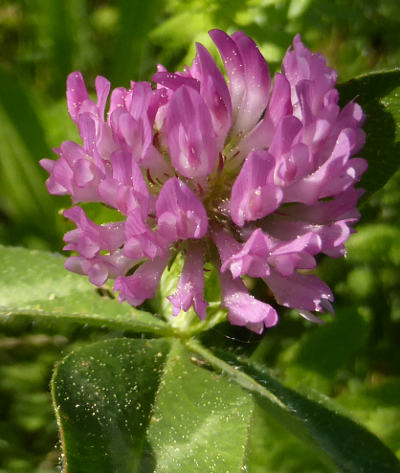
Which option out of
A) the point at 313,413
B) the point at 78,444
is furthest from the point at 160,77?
the point at 313,413

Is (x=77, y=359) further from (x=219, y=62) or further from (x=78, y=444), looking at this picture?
(x=219, y=62)

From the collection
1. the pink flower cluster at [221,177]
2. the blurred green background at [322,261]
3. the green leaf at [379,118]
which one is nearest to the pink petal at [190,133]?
the pink flower cluster at [221,177]

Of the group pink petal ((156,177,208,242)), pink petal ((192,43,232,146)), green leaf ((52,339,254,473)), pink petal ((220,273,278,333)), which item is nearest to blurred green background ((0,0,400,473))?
green leaf ((52,339,254,473))

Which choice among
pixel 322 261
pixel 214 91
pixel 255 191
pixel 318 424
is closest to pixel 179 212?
pixel 255 191

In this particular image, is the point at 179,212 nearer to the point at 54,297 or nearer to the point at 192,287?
the point at 192,287

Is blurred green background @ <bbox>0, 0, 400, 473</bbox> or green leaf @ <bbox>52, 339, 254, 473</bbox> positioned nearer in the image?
green leaf @ <bbox>52, 339, 254, 473</bbox>

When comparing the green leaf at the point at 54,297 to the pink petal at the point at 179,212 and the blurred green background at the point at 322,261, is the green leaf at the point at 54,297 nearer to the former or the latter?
the blurred green background at the point at 322,261

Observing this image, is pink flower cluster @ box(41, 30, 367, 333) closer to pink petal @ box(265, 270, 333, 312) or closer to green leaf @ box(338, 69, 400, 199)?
pink petal @ box(265, 270, 333, 312)
